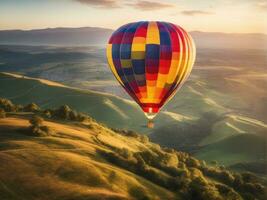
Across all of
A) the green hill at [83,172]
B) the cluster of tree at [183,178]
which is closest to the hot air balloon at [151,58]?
the green hill at [83,172]

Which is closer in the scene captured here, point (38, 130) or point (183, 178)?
point (183, 178)

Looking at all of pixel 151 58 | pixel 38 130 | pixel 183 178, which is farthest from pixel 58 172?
pixel 183 178

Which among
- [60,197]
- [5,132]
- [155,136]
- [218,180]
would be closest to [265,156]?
[155,136]

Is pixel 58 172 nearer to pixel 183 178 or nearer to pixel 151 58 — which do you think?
pixel 151 58

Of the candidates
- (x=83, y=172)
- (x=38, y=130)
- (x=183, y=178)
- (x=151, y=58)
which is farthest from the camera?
(x=38, y=130)

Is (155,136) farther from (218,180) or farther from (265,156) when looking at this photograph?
(218,180)

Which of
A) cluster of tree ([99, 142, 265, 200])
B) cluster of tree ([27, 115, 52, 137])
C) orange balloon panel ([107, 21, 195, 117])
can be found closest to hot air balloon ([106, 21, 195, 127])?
orange balloon panel ([107, 21, 195, 117])

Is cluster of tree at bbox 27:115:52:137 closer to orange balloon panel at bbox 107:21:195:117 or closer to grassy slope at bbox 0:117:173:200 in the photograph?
grassy slope at bbox 0:117:173:200
